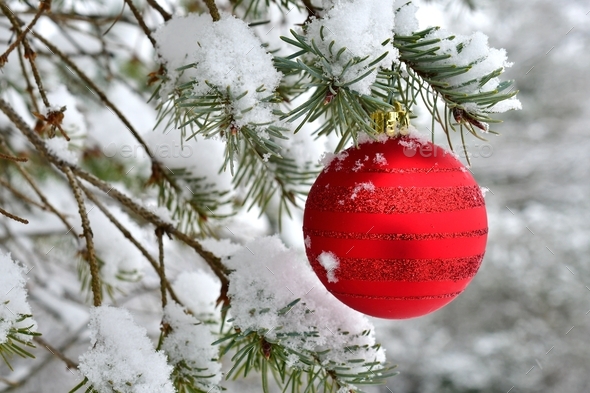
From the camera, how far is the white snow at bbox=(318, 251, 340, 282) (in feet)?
1.69

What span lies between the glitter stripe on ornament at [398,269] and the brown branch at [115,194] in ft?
0.59

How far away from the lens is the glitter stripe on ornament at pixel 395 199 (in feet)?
1.63

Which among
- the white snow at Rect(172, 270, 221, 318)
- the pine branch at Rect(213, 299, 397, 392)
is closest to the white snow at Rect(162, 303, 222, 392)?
the pine branch at Rect(213, 299, 397, 392)

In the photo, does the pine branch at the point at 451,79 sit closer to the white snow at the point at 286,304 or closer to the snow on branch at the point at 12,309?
the white snow at the point at 286,304

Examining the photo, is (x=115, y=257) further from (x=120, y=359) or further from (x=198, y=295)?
(x=120, y=359)

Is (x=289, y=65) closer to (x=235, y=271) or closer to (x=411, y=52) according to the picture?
(x=411, y=52)

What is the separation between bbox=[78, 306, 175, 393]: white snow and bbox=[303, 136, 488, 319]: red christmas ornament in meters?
0.18

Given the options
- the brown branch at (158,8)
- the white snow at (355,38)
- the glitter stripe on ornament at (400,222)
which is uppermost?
the brown branch at (158,8)

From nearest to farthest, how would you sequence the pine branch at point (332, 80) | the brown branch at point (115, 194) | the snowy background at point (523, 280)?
1. the pine branch at point (332, 80)
2. the brown branch at point (115, 194)
3. the snowy background at point (523, 280)

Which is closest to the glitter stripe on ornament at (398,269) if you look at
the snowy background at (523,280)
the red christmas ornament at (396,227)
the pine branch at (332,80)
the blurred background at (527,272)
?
the red christmas ornament at (396,227)

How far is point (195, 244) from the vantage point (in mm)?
643

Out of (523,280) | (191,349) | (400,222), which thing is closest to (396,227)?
(400,222)

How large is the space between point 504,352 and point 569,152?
1.38 meters

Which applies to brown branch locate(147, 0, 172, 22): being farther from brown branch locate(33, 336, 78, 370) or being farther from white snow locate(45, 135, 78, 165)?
brown branch locate(33, 336, 78, 370)
